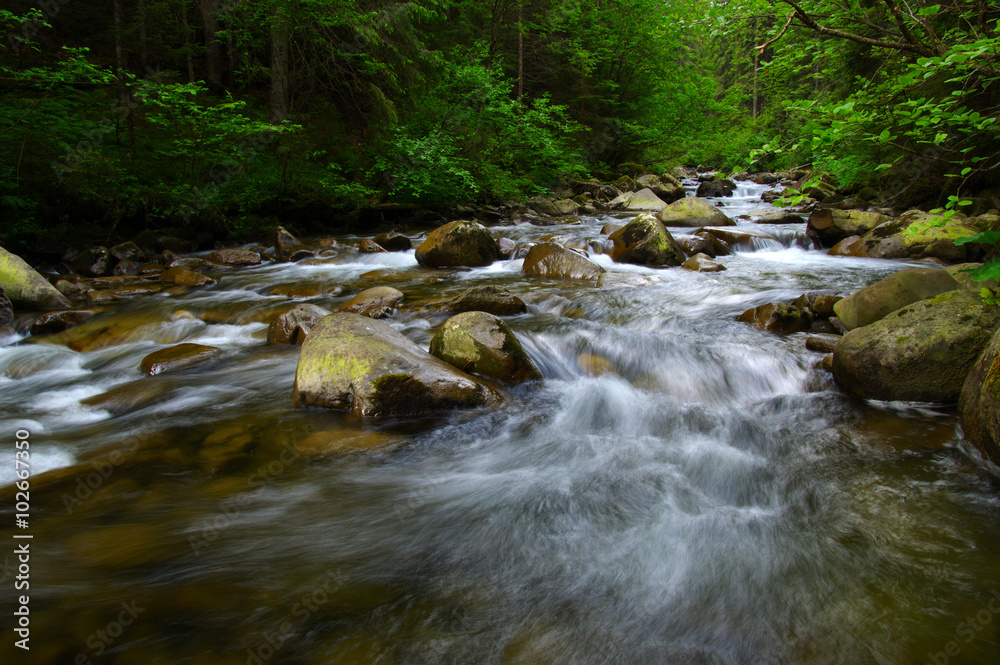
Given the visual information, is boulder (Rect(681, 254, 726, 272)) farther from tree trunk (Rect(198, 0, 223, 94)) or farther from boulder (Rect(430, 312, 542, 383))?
tree trunk (Rect(198, 0, 223, 94))

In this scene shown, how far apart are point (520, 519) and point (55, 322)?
6577mm

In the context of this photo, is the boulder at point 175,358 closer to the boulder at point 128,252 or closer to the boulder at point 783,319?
the boulder at point 128,252

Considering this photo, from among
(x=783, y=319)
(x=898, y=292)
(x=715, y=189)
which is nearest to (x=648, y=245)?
(x=783, y=319)

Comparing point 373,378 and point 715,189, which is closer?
point 373,378

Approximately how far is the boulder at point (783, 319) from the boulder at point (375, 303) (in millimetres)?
4510

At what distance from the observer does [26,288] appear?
6.70m

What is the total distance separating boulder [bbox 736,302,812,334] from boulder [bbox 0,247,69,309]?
9.17 m

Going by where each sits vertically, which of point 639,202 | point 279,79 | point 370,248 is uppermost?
point 279,79

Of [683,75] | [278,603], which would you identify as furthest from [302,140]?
[683,75]

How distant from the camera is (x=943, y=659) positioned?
1.86 metres

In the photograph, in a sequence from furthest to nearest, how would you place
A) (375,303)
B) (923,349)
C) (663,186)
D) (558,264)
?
(663,186) < (558,264) < (375,303) < (923,349)

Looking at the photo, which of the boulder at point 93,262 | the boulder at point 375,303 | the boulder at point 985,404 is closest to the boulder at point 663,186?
the boulder at point 375,303

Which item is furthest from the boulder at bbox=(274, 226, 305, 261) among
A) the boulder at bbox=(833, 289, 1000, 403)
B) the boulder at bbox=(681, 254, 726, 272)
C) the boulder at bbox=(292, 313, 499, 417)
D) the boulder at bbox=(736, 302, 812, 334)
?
the boulder at bbox=(833, 289, 1000, 403)

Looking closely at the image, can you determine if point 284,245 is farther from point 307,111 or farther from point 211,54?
point 211,54
